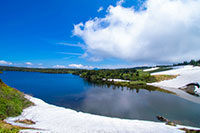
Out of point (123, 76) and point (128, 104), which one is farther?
point (123, 76)

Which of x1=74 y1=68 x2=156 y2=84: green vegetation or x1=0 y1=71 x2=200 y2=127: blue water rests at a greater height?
x1=74 y1=68 x2=156 y2=84: green vegetation

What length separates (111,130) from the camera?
1136cm

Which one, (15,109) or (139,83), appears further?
(139,83)

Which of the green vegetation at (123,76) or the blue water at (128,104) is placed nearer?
the blue water at (128,104)

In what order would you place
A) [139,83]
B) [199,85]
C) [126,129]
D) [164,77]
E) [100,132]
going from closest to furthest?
[100,132] → [126,129] → [199,85] → [139,83] → [164,77]

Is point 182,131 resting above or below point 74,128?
below

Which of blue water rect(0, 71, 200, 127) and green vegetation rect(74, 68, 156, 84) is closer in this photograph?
blue water rect(0, 71, 200, 127)

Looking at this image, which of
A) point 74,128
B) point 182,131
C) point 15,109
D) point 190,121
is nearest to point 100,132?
point 74,128

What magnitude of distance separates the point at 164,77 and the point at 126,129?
82.6 m

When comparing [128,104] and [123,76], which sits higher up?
[123,76]

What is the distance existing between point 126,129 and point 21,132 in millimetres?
10117

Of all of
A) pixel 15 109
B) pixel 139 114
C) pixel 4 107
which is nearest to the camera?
pixel 4 107

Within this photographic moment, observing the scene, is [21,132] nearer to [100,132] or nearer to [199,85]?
[100,132]

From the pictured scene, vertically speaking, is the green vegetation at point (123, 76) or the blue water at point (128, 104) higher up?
the green vegetation at point (123, 76)
